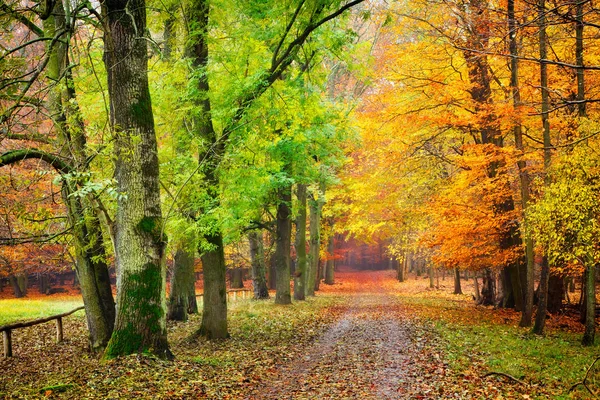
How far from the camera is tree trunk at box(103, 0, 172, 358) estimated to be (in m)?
8.41

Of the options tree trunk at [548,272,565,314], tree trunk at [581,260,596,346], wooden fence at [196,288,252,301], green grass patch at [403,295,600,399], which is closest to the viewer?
green grass patch at [403,295,600,399]

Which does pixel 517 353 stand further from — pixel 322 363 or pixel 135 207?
pixel 135 207

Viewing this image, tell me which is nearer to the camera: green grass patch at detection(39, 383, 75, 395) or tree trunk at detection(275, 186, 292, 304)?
green grass patch at detection(39, 383, 75, 395)

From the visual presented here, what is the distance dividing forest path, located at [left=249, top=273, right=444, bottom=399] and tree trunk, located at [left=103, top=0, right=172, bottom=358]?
2.49 m

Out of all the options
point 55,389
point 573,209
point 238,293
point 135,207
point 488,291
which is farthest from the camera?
point 238,293

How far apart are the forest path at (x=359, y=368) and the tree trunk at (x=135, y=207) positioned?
98.1 inches

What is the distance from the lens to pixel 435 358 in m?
10.1

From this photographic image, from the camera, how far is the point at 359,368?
9641 mm

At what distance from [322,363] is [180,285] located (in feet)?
26.4

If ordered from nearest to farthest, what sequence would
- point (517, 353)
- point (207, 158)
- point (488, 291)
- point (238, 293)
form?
point (517, 353), point (207, 158), point (488, 291), point (238, 293)

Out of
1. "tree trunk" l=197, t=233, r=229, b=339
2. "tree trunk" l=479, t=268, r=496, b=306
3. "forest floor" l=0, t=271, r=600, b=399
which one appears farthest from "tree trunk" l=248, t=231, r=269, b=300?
"tree trunk" l=197, t=233, r=229, b=339

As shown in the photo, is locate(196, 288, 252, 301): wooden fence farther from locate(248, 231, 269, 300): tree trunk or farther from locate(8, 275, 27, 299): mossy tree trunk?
locate(8, 275, 27, 299): mossy tree trunk

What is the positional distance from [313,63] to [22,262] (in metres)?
26.2

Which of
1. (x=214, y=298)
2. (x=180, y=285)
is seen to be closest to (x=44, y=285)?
(x=180, y=285)
